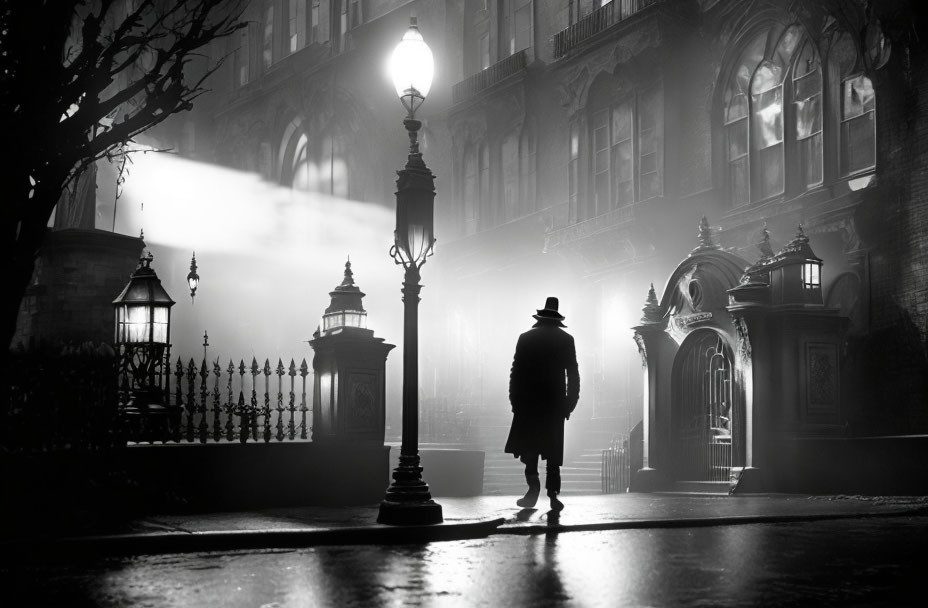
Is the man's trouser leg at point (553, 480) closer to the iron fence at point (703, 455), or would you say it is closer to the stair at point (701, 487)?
the stair at point (701, 487)

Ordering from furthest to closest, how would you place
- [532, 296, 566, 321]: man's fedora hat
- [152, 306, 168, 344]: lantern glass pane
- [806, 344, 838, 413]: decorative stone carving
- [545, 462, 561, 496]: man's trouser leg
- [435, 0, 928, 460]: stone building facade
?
[435, 0, 928, 460]: stone building facade
[152, 306, 168, 344]: lantern glass pane
[806, 344, 838, 413]: decorative stone carving
[532, 296, 566, 321]: man's fedora hat
[545, 462, 561, 496]: man's trouser leg

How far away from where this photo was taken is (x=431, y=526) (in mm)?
9828

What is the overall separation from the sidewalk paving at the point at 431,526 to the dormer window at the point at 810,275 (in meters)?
3.61

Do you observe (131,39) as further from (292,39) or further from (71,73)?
(292,39)

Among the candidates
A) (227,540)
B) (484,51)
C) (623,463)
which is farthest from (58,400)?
(484,51)

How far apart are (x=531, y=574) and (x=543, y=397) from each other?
476 centimetres

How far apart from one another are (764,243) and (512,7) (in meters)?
18.0

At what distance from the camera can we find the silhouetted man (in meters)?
11.7

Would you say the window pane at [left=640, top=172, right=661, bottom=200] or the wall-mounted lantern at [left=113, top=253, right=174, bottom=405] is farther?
the window pane at [left=640, top=172, right=661, bottom=200]

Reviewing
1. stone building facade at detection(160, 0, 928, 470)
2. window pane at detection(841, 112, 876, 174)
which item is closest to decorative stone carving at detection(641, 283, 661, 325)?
stone building facade at detection(160, 0, 928, 470)

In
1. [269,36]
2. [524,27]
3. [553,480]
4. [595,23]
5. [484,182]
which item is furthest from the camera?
[269,36]

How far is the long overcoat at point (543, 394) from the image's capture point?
11.7 m

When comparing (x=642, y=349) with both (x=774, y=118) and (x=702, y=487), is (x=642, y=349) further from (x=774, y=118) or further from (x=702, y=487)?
(x=774, y=118)

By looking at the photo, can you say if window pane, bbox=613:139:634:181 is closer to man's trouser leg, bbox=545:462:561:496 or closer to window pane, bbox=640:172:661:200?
window pane, bbox=640:172:661:200
